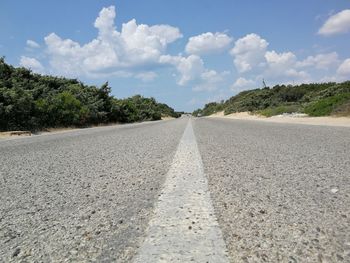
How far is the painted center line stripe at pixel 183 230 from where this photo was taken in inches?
75.1

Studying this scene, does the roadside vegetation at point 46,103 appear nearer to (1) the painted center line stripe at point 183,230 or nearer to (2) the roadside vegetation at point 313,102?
(1) the painted center line stripe at point 183,230

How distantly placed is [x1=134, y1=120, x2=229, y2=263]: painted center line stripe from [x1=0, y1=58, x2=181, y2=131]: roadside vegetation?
2013 cm

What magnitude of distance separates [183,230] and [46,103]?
2645 cm

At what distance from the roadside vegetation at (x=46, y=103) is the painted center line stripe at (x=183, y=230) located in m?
20.1

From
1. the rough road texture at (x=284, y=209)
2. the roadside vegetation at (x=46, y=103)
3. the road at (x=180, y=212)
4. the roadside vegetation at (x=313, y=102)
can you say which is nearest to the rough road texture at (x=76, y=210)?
the road at (x=180, y=212)

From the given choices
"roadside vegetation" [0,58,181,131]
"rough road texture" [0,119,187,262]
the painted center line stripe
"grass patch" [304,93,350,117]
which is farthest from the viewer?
"grass patch" [304,93,350,117]

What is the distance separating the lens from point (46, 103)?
2681 cm

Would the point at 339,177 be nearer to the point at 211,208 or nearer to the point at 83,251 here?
the point at 211,208

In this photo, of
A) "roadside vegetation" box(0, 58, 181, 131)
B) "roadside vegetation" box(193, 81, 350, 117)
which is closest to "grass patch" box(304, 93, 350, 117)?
"roadside vegetation" box(193, 81, 350, 117)

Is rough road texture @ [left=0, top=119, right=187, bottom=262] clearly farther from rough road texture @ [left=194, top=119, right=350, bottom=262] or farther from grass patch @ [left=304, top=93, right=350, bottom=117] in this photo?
grass patch @ [left=304, top=93, right=350, bottom=117]

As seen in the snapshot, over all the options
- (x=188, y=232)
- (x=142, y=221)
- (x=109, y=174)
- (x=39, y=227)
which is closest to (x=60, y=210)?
(x=39, y=227)

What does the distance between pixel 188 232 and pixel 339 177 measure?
2485mm

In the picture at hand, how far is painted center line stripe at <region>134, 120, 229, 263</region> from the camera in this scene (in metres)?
1.91

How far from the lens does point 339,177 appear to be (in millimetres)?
4035
